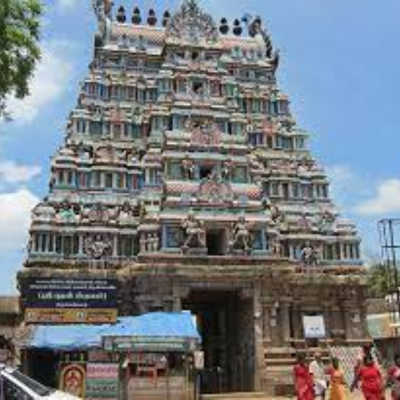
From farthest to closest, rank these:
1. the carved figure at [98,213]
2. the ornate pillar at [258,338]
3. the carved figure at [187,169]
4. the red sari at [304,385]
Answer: the carved figure at [187,169]
the carved figure at [98,213]
the ornate pillar at [258,338]
the red sari at [304,385]

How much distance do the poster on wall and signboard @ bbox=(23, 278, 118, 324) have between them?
235cm

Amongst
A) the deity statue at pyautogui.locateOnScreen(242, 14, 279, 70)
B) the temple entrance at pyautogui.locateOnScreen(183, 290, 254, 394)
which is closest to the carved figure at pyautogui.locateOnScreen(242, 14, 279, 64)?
the deity statue at pyautogui.locateOnScreen(242, 14, 279, 70)

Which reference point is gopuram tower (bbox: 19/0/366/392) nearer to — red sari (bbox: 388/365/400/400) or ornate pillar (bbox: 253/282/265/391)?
ornate pillar (bbox: 253/282/265/391)

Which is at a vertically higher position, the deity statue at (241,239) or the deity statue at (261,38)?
the deity statue at (261,38)

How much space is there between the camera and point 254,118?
44.3 meters

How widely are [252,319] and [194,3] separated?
931 inches

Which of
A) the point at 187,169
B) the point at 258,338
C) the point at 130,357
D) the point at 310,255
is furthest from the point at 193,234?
the point at 130,357

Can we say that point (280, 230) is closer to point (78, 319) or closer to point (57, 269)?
point (57, 269)

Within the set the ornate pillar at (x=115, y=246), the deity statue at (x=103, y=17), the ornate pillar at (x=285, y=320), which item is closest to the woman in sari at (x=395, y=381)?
the ornate pillar at (x=285, y=320)

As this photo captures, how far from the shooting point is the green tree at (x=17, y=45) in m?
14.2

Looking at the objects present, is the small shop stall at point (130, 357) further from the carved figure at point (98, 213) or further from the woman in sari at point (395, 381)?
the carved figure at point (98, 213)

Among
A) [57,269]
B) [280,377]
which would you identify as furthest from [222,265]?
[57,269]

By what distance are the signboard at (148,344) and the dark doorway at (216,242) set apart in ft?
42.5

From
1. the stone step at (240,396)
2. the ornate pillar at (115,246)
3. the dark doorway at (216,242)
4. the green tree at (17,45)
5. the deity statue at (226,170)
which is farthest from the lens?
the deity statue at (226,170)
